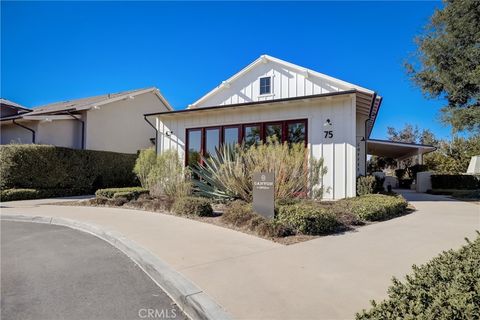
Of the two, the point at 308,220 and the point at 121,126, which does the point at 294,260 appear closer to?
the point at 308,220

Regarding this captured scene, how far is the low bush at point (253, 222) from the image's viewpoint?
657 centimetres

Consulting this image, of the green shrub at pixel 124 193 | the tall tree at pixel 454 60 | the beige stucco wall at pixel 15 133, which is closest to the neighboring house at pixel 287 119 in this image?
the green shrub at pixel 124 193

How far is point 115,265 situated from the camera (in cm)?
509

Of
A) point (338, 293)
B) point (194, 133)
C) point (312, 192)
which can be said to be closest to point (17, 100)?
point (194, 133)

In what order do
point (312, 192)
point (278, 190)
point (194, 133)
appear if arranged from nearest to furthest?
point (278, 190) < point (312, 192) < point (194, 133)

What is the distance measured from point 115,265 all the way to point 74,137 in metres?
18.0

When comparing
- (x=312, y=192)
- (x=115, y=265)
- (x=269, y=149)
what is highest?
(x=269, y=149)

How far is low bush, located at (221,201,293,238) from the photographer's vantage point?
657 centimetres

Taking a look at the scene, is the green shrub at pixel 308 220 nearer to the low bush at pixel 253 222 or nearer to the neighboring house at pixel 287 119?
the low bush at pixel 253 222

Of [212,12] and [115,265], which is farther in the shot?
[212,12]

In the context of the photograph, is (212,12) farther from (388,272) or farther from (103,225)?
(388,272)

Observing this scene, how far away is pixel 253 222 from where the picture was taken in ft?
23.4

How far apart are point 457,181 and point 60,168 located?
83.7 feet

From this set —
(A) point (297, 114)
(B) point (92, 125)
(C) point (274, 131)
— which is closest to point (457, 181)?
(A) point (297, 114)
